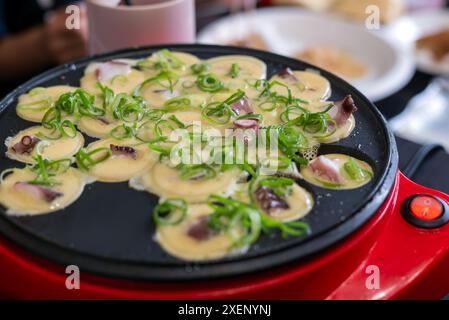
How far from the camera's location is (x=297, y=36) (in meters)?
3.09

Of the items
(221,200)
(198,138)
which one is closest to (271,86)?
(198,138)

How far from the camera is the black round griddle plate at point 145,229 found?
1021mm

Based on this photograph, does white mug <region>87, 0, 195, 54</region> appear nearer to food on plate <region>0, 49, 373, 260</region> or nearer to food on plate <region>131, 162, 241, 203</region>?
food on plate <region>0, 49, 373, 260</region>

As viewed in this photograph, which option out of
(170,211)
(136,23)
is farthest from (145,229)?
(136,23)

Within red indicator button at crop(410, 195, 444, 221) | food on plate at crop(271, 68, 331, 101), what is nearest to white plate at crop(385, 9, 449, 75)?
food on plate at crop(271, 68, 331, 101)

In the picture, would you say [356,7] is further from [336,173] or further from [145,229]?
[145,229]

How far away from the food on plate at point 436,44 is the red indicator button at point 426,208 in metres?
1.73

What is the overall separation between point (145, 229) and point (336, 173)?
0.45 meters

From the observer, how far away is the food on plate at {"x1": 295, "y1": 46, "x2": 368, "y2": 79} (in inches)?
108

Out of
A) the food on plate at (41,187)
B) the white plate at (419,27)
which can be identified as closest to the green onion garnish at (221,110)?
the food on plate at (41,187)

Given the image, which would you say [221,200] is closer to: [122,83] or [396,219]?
[396,219]

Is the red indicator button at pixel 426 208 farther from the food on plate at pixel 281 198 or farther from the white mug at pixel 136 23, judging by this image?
the white mug at pixel 136 23

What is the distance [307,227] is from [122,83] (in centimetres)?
81

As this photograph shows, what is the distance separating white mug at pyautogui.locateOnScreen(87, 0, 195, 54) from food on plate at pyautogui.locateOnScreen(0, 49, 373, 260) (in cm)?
19
